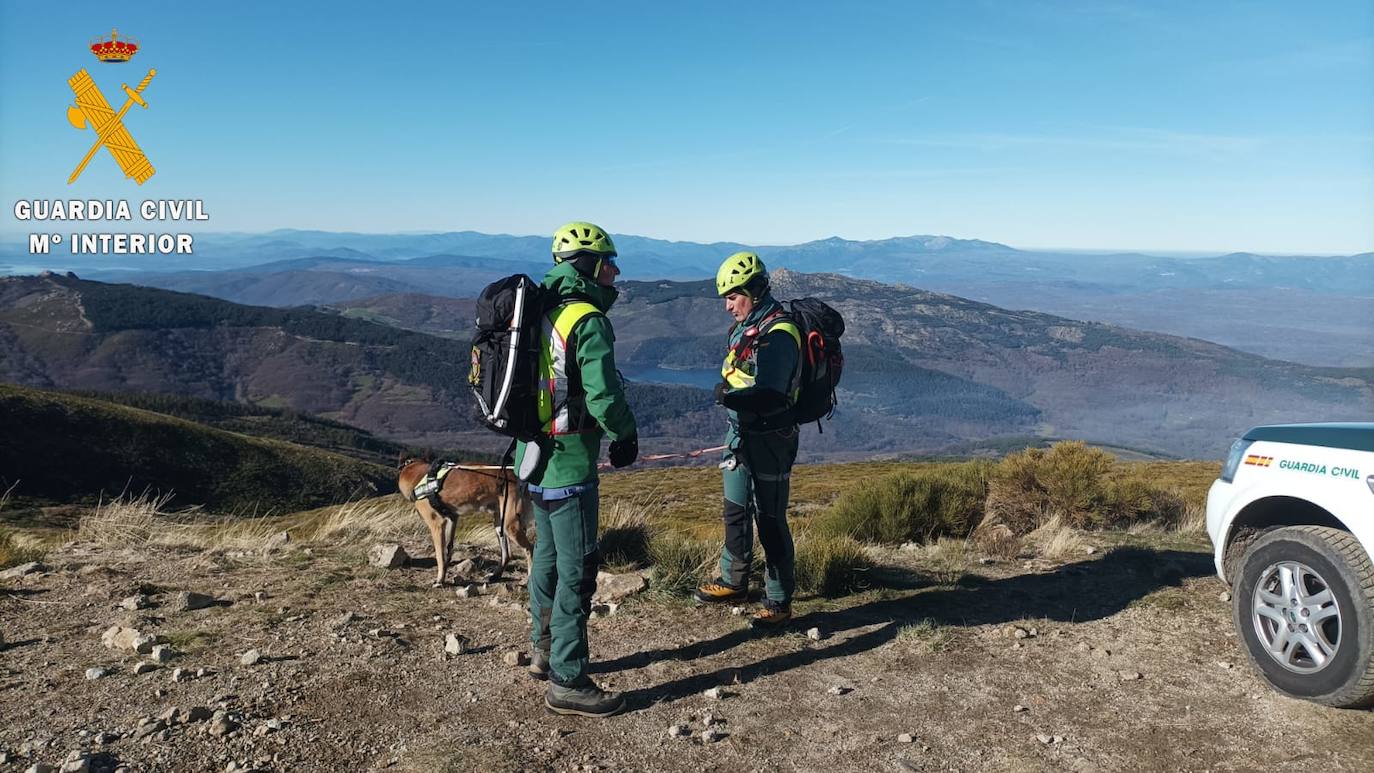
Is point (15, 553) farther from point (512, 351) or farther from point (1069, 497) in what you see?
point (1069, 497)

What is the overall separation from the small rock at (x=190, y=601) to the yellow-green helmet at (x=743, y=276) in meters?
4.19

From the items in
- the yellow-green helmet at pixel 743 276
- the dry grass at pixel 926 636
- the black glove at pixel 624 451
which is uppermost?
the yellow-green helmet at pixel 743 276

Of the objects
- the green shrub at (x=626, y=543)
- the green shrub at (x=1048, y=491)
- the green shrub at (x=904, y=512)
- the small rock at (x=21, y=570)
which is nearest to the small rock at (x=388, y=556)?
the green shrub at (x=626, y=543)

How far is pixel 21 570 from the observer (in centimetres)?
627

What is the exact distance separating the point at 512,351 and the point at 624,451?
812mm

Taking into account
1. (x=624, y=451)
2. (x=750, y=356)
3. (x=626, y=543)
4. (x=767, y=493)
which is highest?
(x=750, y=356)

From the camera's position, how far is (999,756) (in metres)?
3.91

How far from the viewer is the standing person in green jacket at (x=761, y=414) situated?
16.9 feet

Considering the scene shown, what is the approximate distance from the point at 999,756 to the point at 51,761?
4249 mm

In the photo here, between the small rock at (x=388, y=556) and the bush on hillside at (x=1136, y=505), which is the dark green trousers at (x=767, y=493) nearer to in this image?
the small rock at (x=388, y=556)

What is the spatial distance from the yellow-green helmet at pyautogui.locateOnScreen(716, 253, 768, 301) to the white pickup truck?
10.1 feet

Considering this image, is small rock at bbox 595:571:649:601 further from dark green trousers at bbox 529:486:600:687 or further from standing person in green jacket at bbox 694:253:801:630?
dark green trousers at bbox 529:486:600:687

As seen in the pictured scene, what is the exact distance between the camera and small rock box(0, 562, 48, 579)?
6.17 meters

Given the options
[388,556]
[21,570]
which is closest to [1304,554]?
[388,556]
